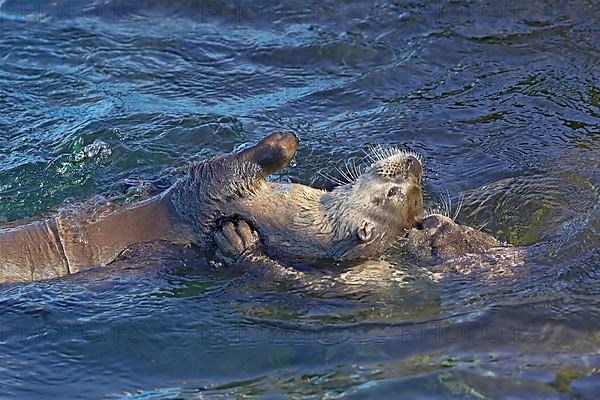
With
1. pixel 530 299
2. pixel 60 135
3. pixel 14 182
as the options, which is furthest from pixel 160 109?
pixel 530 299

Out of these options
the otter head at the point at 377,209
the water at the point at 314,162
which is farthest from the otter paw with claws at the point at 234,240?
the otter head at the point at 377,209

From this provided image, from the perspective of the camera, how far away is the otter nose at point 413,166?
20.0 feet

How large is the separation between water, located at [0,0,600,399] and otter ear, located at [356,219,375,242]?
0.69ft

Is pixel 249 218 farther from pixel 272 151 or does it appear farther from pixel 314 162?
pixel 314 162

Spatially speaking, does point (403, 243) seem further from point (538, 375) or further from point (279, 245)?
point (538, 375)

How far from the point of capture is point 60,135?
331 inches

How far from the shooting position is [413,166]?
20.1 ft

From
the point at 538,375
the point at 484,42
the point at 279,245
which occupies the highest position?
the point at 484,42

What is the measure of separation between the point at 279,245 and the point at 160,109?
3.18 metres

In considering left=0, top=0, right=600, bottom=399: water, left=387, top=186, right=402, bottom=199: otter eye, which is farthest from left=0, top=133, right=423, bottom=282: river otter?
left=0, top=0, right=600, bottom=399: water

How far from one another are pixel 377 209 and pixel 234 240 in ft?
2.91

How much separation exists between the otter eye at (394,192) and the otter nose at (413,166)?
0.47 feet

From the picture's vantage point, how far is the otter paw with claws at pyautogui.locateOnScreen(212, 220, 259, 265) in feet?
19.6

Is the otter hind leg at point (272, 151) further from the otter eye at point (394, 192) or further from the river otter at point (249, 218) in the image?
the otter eye at point (394, 192)
